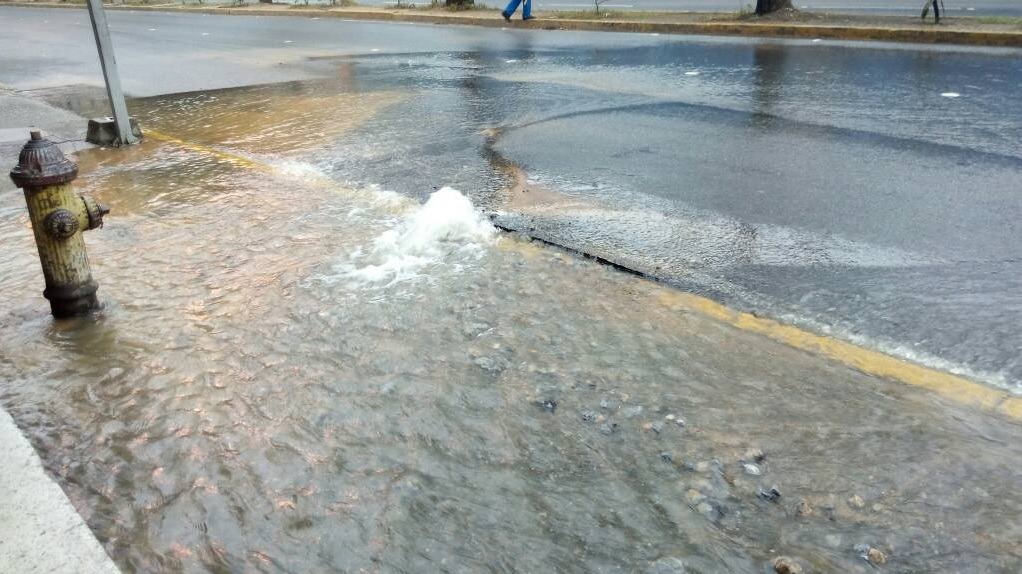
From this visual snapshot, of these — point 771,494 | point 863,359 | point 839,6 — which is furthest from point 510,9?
point 771,494

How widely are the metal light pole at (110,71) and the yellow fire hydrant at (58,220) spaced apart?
3823 mm

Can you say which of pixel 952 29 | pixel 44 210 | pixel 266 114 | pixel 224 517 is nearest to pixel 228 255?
pixel 44 210

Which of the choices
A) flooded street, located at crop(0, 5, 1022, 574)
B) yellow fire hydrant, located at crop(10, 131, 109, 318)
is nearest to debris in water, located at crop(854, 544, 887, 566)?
flooded street, located at crop(0, 5, 1022, 574)

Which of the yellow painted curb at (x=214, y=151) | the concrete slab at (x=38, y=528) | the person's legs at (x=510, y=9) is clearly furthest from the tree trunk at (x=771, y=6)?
the concrete slab at (x=38, y=528)

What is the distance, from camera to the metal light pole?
275 inches

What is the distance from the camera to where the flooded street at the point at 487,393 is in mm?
2428

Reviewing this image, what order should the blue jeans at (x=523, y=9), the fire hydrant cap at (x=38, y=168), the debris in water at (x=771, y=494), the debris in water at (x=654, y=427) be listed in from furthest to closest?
the blue jeans at (x=523, y=9) < the fire hydrant cap at (x=38, y=168) < the debris in water at (x=654, y=427) < the debris in water at (x=771, y=494)

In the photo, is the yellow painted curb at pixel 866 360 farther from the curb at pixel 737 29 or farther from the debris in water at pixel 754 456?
the curb at pixel 737 29

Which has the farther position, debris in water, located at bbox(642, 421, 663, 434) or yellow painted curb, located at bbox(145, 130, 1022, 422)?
yellow painted curb, located at bbox(145, 130, 1022, 422)

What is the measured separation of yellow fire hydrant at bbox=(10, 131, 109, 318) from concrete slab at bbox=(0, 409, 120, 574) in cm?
123

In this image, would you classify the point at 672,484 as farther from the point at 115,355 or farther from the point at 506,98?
the point at 506,98

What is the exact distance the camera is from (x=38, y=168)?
11.6 feet

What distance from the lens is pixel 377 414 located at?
3.05 meters

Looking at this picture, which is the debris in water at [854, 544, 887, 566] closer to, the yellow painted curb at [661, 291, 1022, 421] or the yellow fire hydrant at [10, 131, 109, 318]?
the yellow painted curb at [661, 291, 1022, 421]
